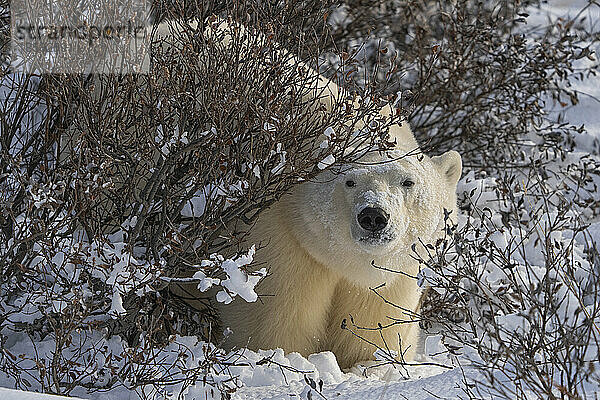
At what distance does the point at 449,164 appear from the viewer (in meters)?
3.89

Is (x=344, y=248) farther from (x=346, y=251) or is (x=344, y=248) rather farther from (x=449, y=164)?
(x=449, y=164)

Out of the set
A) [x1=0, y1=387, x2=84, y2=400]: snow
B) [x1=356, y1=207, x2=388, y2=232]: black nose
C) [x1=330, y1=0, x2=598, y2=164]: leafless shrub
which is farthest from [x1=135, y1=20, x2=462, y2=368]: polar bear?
[x1=330, y1=0, x2=598, y2=164]: leafless shrub

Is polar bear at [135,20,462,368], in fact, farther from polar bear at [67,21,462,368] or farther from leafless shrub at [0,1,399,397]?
leafless shrub at [0,1,399,397]

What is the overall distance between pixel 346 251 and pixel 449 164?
727 millimetres

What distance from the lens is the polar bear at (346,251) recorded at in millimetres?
3441

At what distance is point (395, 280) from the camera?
374 cm

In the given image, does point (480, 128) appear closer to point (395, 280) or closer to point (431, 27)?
point (431, 27)

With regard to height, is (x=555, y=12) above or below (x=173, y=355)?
above

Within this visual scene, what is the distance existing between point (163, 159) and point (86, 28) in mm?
574

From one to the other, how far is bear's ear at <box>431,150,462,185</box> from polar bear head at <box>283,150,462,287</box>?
0.57 ft

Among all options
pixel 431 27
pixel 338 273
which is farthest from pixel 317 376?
pixel 431 27

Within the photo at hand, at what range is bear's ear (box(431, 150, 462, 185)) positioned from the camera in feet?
12.7

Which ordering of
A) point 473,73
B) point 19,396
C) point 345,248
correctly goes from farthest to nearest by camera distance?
point 473,73 → point 345,248 → point 19,396

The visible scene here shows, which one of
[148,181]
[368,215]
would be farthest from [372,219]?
[148,181]
